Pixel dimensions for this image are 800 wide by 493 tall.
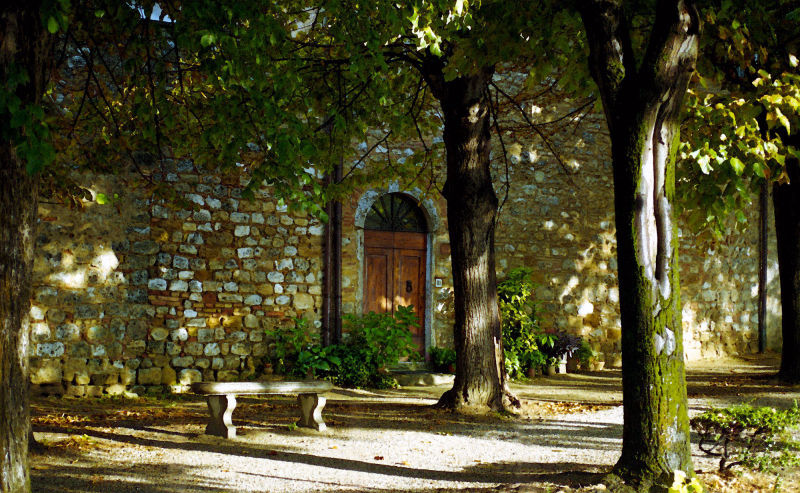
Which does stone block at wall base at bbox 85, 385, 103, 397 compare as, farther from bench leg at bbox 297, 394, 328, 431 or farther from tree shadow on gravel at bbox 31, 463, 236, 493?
tree shadow on gravel at bbox 31, 463, 236, 493

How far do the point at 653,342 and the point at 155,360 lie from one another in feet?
21.6

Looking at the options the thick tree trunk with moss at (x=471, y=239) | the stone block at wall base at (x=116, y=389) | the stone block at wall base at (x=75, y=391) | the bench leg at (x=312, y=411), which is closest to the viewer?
the bench leg at (x=312, y=411)

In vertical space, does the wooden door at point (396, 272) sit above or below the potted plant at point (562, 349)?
above

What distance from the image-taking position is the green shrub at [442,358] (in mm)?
10414

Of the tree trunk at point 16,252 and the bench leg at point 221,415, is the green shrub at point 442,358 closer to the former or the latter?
the bench leg at point 221,415

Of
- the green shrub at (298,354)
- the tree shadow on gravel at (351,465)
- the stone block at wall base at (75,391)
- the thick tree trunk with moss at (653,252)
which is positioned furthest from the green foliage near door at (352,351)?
the thick tree trunk with moss at (653,252)

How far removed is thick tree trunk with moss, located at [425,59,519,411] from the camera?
23.5ft

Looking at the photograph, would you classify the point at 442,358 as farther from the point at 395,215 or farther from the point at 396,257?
the point at 395,215

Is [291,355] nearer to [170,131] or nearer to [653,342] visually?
[170,131]

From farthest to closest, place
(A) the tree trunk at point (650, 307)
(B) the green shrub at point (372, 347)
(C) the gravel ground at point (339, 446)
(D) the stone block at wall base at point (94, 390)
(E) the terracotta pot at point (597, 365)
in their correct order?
(E) the terracotta pot at point (597, 365)
(B) the green shrub at point (372, 347)
(D) the stone block at wall base at point (94, 390)
(C) the gravel ground at point (339, 446)
(A) the tree trunk at point (650, 307)

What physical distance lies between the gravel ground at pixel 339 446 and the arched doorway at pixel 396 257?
2.22 meters

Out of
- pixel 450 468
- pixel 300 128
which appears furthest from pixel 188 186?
pixel 450 468

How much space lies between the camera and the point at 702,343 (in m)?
12.8

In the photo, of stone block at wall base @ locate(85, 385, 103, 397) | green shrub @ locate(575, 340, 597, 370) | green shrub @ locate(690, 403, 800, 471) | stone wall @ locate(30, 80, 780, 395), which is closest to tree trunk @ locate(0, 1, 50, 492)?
stone wall @ locate(30, 80, 780, 395)
